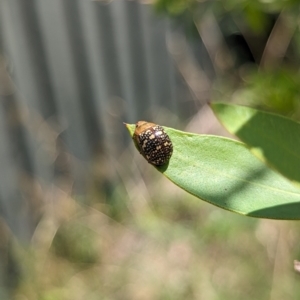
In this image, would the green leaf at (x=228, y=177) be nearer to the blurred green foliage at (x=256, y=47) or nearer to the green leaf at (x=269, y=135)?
the green leaf at (x=269, y=135)

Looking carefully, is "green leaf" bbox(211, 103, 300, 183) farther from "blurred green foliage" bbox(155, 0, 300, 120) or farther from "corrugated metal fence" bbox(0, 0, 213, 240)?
"corrugated metal fence" bbox(0, 0, 213, 240)

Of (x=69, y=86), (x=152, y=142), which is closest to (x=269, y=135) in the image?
(x=152, y=142)

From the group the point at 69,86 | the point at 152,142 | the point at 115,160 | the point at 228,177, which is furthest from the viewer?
the point at 115,160

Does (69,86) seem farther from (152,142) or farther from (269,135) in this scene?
(269,135)

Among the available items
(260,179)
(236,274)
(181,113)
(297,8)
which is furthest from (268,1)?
(181,113)

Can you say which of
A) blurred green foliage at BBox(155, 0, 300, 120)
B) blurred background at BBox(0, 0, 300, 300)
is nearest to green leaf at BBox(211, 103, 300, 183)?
blurred green foliage at BBox(155, 0, 300, 120)

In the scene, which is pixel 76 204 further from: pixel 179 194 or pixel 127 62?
pixel 127 62
